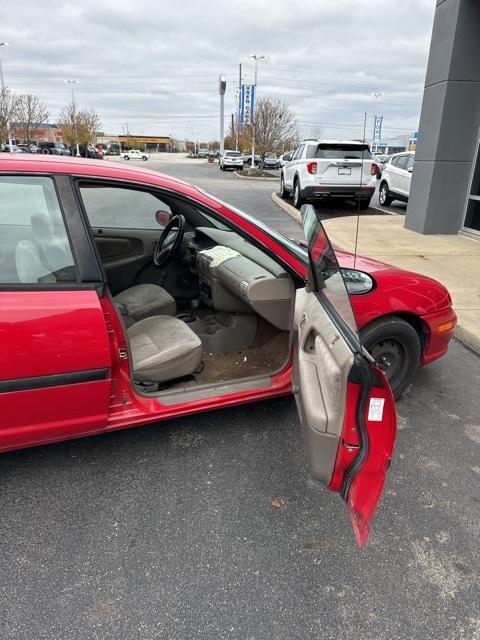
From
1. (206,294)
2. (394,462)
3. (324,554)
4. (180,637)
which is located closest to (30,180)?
(206,294)

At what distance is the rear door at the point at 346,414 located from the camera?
1.63 metres

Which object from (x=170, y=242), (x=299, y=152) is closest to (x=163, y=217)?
(x=170, y=242)

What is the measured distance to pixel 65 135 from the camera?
60344 millimetres

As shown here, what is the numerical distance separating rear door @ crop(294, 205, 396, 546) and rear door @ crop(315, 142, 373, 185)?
1026 cm

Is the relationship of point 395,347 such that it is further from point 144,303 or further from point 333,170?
point 333,170

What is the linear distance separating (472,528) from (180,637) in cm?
143

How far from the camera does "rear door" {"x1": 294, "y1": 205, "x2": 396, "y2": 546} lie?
1635mm

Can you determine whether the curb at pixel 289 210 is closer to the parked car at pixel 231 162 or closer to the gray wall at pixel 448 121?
the gray wall at pixel 448 121

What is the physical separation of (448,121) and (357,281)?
7223 mm

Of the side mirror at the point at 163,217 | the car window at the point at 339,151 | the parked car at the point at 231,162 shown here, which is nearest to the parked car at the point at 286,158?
the car window at the point at 339,151

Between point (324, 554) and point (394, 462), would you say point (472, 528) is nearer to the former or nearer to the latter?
point (394, 462)

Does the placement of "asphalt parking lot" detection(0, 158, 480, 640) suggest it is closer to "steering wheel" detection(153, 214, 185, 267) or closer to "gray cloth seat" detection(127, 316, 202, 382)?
"gray cloth seat" detection(127, 316, 202, 382)

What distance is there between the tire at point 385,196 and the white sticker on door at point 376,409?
1366cm

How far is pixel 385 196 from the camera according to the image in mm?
14289
